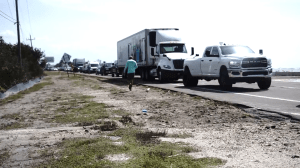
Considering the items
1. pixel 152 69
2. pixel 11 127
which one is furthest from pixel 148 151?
pixel 152 69

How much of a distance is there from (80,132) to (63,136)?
39cm

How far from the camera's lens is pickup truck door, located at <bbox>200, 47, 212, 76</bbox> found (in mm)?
16984

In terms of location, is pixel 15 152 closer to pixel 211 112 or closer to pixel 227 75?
pixel 211 112

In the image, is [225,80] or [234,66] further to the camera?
[225,80]

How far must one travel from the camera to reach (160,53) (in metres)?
24.7

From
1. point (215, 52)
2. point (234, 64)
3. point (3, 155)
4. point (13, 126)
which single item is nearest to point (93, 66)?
point (215, 52)

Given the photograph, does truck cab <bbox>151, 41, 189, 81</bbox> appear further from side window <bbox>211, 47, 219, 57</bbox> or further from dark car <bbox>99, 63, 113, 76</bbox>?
dark car <bbox>99, 63, 113, 76</bbox>

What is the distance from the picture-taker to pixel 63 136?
20.3ft

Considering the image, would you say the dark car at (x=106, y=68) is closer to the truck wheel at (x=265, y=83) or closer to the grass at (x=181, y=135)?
the truck wheel at (x=265, y=83)

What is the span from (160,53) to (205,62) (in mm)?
7835

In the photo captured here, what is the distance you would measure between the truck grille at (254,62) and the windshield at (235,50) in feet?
3.52

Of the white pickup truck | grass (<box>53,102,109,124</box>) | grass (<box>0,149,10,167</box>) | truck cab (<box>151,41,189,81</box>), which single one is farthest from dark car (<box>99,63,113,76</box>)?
grass (<box>0,149,10,167</box>)

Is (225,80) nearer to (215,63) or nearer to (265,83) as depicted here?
(215,63)

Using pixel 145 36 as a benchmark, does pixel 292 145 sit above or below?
below
